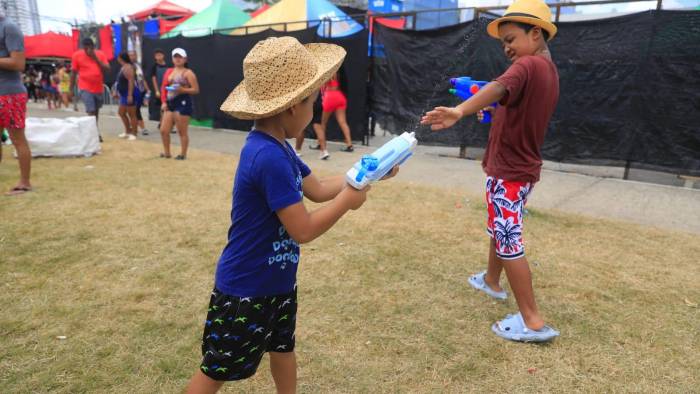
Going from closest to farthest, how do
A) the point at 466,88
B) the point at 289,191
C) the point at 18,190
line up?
the point at 289,191 < the point at 466,88 < the point at 18,190

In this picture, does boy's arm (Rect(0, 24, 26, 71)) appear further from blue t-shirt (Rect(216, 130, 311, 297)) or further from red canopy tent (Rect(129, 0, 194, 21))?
red canopy tent (Rect(129, 0, 194, 21))

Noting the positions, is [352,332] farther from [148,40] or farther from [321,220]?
Result: [148,40]

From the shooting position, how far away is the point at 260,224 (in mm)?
1561

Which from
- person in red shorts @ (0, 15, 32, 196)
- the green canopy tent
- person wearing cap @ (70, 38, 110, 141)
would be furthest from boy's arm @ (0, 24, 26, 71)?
the green canopy tent

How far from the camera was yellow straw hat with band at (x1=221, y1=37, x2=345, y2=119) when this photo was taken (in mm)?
1489

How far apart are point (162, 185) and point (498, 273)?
433 cm

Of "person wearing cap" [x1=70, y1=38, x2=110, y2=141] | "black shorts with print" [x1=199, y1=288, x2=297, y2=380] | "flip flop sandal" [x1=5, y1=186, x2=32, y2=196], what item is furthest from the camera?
"person wearing cap" [x1=70, y1=38, x2=110, y2=141]

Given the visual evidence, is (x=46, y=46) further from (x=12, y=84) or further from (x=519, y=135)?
(x=519, y=135)

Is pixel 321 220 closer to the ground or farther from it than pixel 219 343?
farther from it

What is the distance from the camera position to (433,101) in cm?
791

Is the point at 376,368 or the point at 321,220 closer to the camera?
the point at 321,220

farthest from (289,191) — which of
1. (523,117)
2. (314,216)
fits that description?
(523,117)

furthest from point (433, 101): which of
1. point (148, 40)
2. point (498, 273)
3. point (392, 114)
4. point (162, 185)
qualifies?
point (148, 40)

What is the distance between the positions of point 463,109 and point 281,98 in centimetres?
94
